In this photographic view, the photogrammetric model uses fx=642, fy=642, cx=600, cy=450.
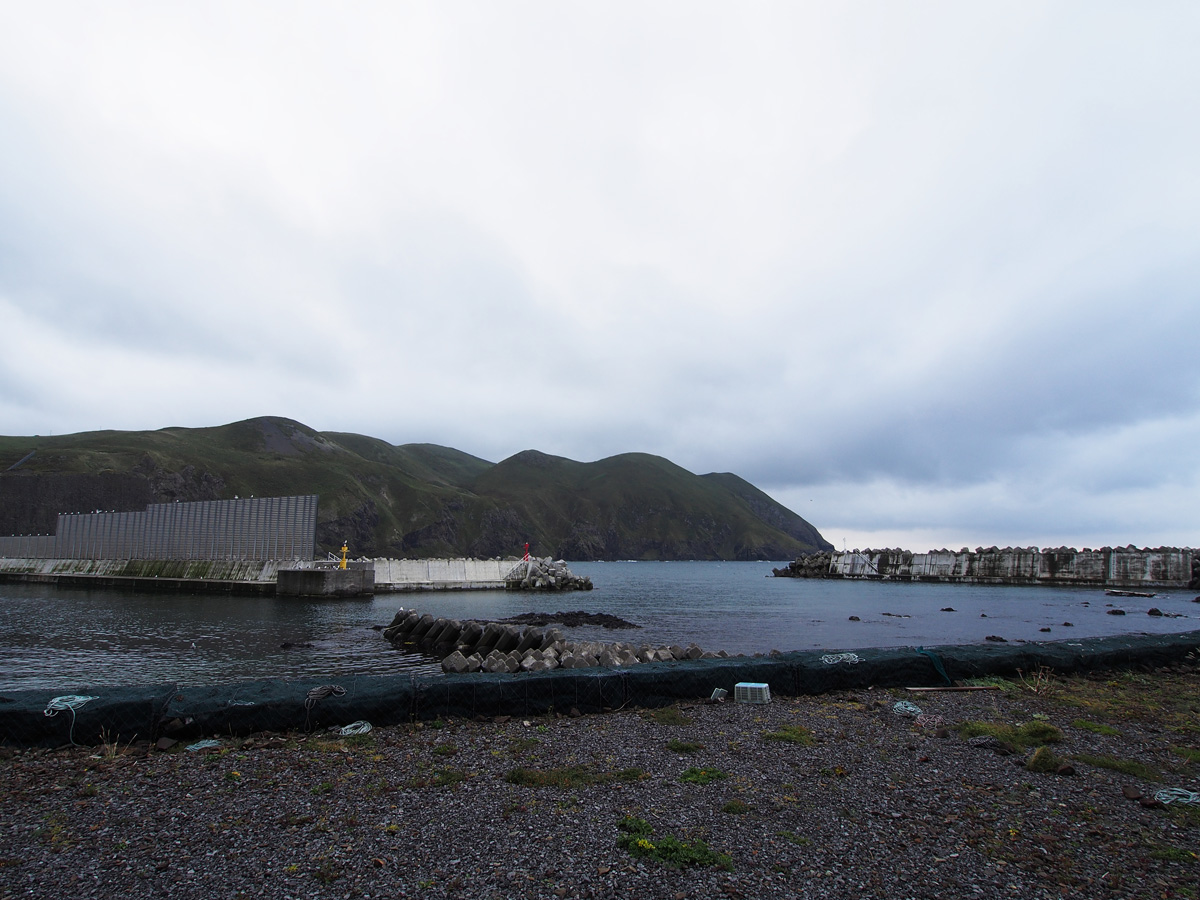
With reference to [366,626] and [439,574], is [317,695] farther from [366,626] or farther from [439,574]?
[439,574]

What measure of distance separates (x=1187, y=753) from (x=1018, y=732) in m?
2.24

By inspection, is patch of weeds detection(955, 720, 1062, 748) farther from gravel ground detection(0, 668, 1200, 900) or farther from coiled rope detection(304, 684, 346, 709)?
coiled rope detection(304, 684, 346, 709)

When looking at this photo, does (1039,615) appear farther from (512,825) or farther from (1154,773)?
(512,825)

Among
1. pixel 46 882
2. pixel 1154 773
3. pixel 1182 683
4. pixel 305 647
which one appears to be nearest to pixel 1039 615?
pixel 1182 683

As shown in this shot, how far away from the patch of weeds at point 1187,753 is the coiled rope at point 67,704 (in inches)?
684

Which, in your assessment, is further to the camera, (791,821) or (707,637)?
(707,637)

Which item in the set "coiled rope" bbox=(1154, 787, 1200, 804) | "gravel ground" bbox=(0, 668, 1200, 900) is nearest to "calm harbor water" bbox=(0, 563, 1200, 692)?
"gravel ground" bbox=(0, 668, 1200, 900)

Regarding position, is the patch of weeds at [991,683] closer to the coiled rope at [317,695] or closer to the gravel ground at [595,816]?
the gravel ground at [595,816]

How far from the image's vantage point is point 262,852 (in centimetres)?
647

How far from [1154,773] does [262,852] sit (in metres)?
11.6

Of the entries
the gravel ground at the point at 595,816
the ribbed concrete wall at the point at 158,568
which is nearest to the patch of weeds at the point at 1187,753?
the gravel ground at the point at 595,816

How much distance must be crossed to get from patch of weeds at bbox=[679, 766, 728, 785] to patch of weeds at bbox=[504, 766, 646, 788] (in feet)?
1.95

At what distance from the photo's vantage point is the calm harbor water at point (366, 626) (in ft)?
75.7

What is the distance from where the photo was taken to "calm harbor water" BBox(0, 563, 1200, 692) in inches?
909
